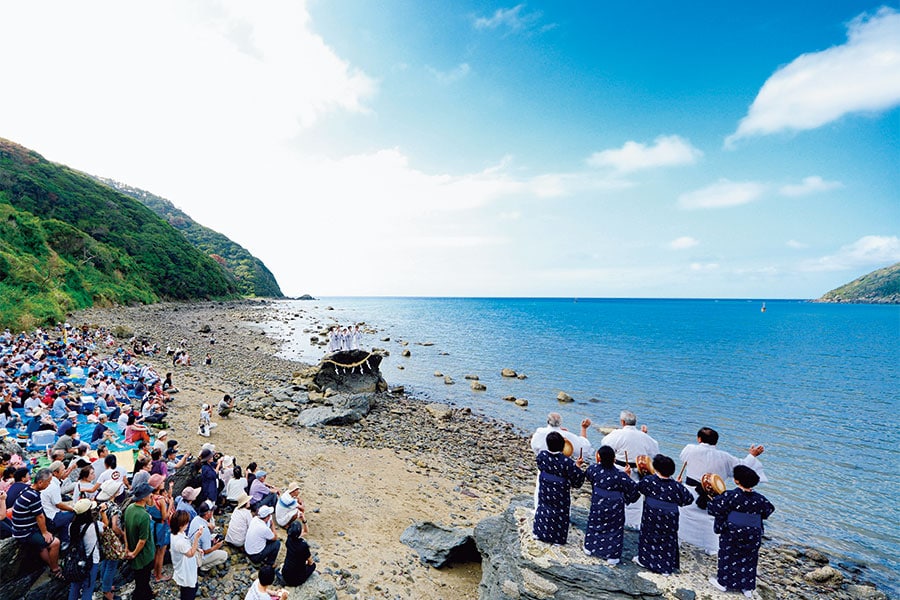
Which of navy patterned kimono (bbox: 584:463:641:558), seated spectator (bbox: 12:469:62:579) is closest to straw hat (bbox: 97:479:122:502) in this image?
seated spectator (bbox: 12:469:62:579)

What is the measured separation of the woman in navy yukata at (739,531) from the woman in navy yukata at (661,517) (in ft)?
1.77

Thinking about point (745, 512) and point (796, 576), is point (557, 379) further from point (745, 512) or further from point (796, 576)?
point (745, 512)

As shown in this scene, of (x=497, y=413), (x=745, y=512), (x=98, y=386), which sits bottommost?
(x=497, y=413)

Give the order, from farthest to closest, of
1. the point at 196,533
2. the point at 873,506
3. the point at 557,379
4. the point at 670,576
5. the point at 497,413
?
the point at 557,379 < the point at 497,413 < the point at 873,506 < the point at 196,533 < the point at 670,576

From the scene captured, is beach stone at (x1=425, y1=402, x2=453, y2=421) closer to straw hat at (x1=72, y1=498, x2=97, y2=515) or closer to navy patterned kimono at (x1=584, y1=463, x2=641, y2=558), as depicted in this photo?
navy patterned kimono at (x1=584, y1=463, x2=641, y2=558)

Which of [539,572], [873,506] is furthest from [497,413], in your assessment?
[539,572]

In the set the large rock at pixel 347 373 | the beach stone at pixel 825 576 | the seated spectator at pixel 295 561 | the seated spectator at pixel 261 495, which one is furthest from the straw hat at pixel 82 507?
the large rock at pixel 347 373

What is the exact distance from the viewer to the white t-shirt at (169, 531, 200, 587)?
707 centimetres

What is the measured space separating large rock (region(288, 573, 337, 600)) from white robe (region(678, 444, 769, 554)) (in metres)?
6.88

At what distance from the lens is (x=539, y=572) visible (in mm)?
6895

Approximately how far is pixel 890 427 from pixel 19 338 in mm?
57979

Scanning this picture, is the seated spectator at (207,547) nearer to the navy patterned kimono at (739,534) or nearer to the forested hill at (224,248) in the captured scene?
the navy patterned kimono at (739,534)

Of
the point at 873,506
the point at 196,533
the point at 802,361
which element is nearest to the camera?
the point at 196,533

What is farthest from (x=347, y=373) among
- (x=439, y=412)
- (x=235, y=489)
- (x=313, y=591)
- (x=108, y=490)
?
(x=313, y=591)
